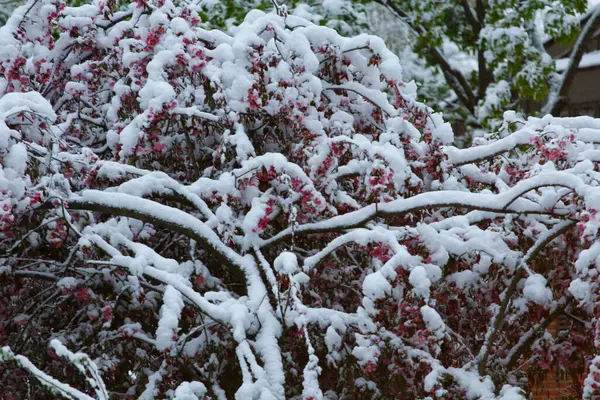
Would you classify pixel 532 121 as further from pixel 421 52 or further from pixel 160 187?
pixel 421 52

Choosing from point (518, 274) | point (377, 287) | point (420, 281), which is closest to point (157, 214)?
point (377, 287)

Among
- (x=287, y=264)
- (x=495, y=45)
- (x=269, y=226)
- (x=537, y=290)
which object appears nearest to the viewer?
(x=287, y=264)

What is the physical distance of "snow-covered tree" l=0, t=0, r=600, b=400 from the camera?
128 inches

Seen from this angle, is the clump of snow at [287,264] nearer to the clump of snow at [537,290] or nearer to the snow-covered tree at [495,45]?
the clump of snow at [537,290]

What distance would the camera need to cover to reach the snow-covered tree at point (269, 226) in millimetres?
3258

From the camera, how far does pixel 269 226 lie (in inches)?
147

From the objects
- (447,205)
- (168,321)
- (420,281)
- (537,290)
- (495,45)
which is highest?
(447,205)

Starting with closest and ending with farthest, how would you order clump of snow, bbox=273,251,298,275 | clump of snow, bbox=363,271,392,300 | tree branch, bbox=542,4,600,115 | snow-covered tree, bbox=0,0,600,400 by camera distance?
clump of snow, bbox=273,251,298,275 < clump of snow, bbox=363,271,392,300 < snow-covered tree, bbox=0,0,600,400 < tree branch, bbox=542,4,600,115

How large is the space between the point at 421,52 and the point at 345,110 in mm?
8964

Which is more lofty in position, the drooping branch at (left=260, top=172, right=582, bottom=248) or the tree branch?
the drooping branch at (left=260, top=172, right=582, bottom=248)

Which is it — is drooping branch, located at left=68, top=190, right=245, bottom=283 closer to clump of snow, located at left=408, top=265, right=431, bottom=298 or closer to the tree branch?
clump of snow, located at left=408, top=265, right=431, bottom=298

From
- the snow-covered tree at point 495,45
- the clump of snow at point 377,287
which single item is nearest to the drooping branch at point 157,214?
the clump of snow at point 377,287

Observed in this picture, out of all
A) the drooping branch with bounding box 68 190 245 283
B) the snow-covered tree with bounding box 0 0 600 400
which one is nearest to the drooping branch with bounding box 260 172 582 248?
the snow-covered tree with bounding box 0 0 600 400

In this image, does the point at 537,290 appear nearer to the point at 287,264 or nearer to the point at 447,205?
the point at 447,205
